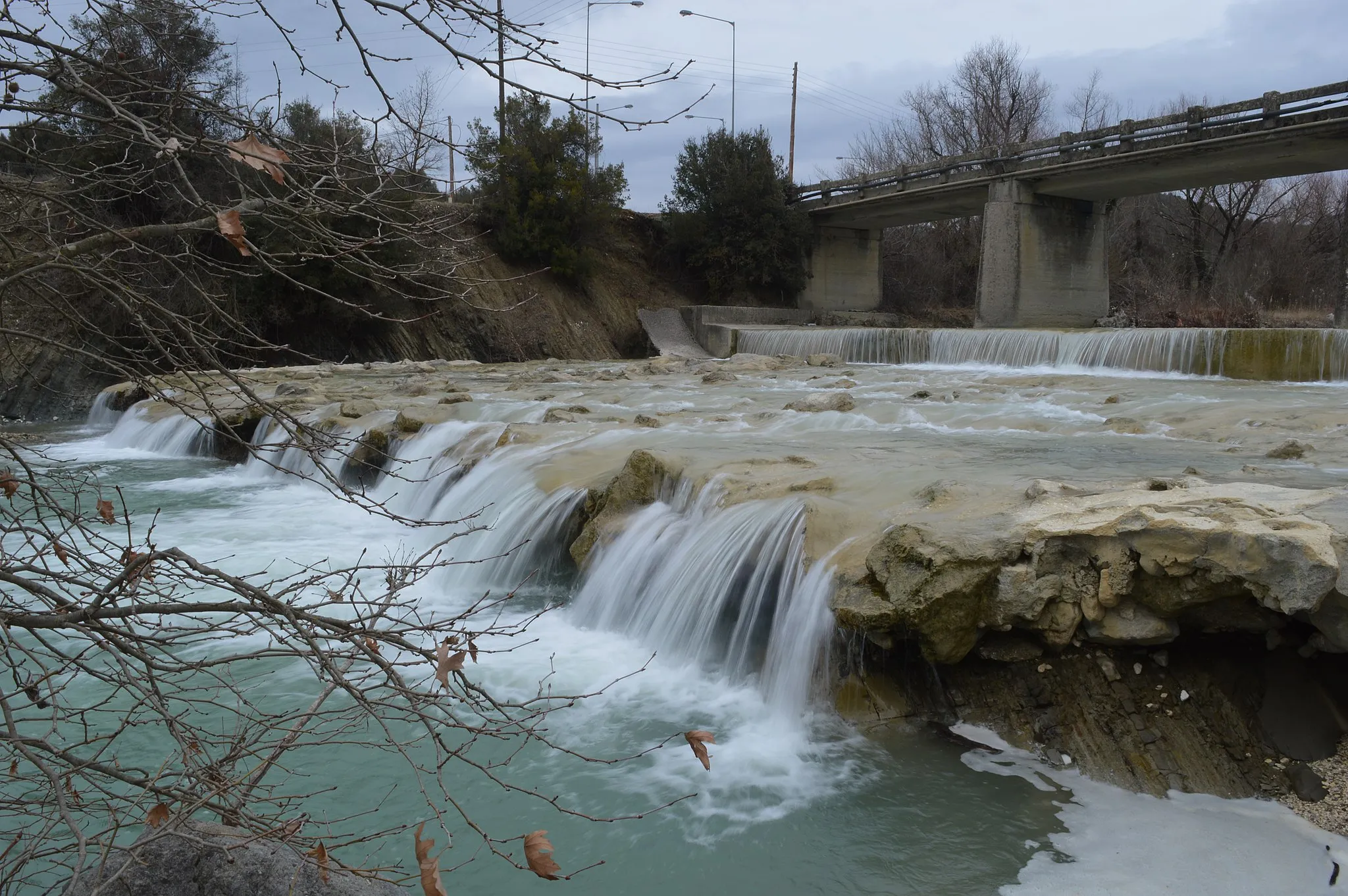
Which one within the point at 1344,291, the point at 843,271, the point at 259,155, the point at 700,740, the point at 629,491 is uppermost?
the point at 843,271

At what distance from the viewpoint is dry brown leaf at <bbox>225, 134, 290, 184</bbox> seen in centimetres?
185

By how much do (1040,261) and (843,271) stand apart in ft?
28.2

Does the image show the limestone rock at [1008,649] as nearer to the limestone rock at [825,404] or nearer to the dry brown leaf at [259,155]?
the dry brown leaf at [259,155]

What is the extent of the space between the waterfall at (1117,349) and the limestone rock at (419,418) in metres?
11.2

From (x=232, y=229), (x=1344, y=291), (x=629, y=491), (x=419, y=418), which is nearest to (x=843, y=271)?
(x=1344, y=291)

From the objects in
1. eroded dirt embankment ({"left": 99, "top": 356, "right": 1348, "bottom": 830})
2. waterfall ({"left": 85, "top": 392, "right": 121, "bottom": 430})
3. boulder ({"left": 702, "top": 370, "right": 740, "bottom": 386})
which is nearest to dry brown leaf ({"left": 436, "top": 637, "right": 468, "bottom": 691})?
eroded dirt embankment ({"left": 99, "top": 356, "right": 1348, "bottom": 830})

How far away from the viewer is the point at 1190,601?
4.58 metres

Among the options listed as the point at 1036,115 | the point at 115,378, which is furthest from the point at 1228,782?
the point at 1036,115

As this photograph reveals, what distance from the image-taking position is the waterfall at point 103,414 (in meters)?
19.1

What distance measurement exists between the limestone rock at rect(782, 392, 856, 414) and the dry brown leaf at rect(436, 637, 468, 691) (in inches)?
409

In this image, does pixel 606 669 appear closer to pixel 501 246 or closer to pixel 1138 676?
pixel 1138 676

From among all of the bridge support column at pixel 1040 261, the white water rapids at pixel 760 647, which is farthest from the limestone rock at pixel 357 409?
the bridge support column at pixel 1040 261

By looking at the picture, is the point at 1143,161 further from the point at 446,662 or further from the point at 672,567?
the point at 446,662

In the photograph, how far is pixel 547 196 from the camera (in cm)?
2814
